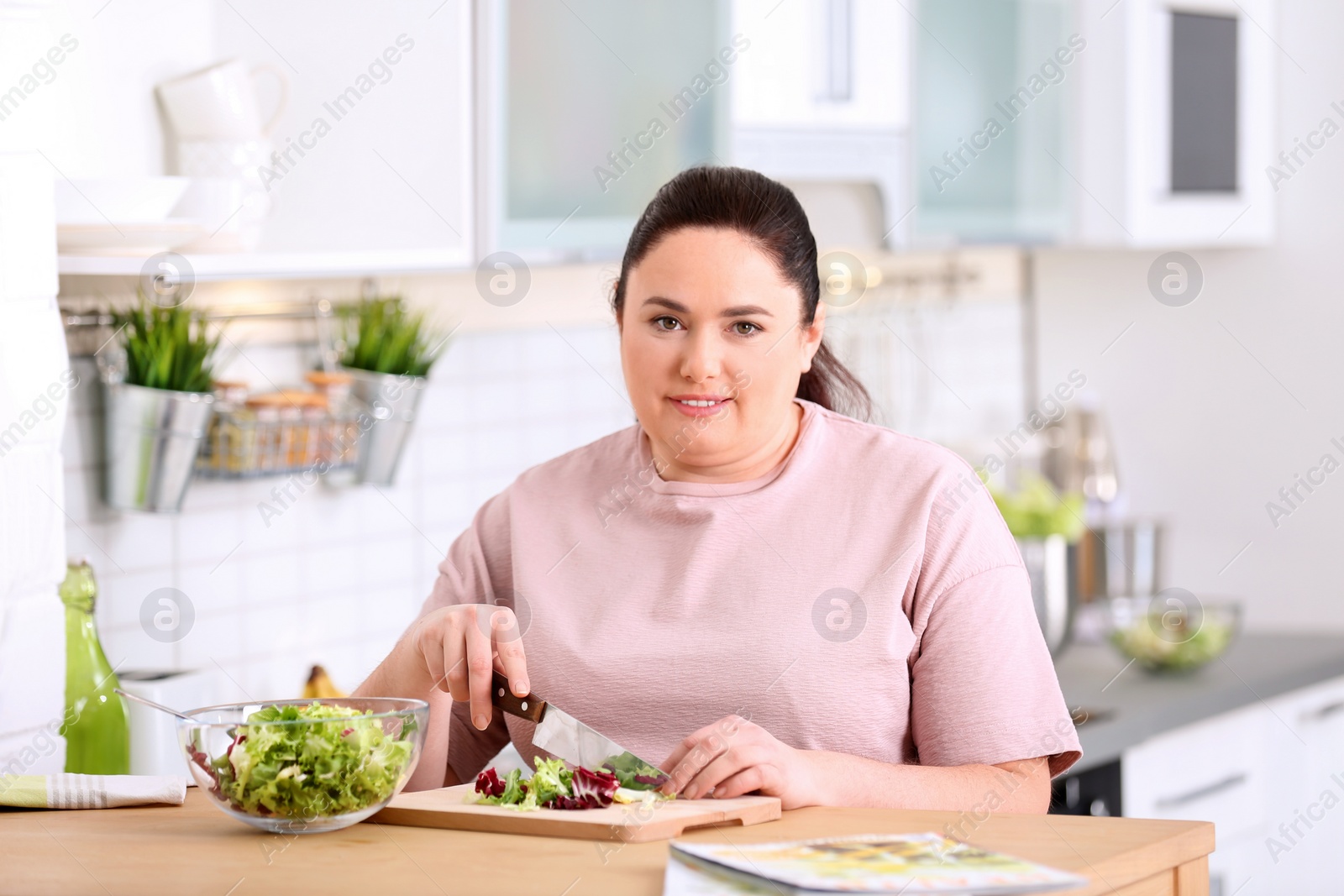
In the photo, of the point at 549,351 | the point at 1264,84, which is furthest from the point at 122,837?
the point at 1264,84

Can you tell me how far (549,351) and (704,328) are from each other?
1.17 m

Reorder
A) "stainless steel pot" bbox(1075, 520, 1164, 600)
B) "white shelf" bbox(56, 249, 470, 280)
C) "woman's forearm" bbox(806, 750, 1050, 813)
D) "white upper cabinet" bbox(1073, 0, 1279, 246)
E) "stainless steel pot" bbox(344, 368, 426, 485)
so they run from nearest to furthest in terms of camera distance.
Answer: "woman's forearm" bbox(806, 750, 1050, 813)
"white shelf" bbox(56, 249, 470, 280)
"stainless steel pot" bbox(344, 368, 426, 485)
"white upper cabinet" bbox(1073, 0, 1279, 246)
"stainless steel pot" bbox(1075, 520, 1164, 600)

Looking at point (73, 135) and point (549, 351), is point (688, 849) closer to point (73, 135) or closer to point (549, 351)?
point (73, 135)

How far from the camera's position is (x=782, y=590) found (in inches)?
55.3

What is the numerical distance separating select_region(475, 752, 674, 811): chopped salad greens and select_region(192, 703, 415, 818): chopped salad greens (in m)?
0.10

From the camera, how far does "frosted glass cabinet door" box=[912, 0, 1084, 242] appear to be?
2613mm

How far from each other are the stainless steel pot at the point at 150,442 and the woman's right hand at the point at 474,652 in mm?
679

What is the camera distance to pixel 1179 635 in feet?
8.91

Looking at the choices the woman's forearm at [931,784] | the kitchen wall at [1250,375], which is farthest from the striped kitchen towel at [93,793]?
the kitchen wall at [1250,375]

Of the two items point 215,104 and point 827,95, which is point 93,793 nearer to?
point 215,104

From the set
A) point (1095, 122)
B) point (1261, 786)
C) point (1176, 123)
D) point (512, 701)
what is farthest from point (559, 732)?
point (1176, 123)

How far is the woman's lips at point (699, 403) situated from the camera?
4.71 ft

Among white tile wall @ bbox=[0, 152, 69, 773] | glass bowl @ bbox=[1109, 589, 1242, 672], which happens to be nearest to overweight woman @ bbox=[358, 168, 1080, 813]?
white tile wall @ bbox=[0, 152, 69, 773]

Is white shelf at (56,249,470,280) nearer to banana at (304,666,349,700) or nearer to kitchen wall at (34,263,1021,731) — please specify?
kitchen wall at (34,263,1021,731)
